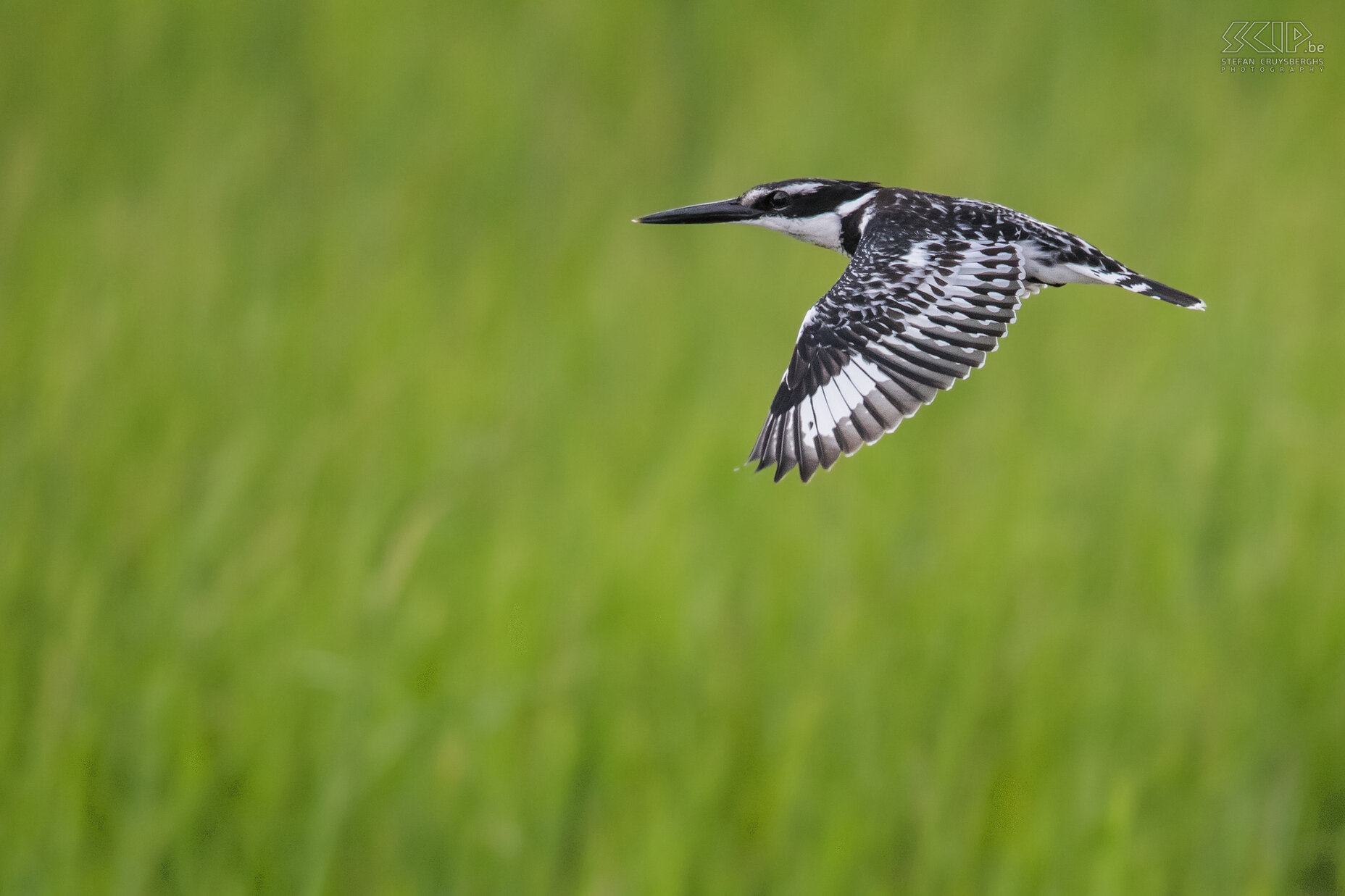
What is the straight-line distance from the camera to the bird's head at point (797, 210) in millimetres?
900

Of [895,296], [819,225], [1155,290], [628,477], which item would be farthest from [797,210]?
[628,477]

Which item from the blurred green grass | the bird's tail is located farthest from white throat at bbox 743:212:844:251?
the blurred green grass

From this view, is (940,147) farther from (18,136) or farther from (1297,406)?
(18,136)

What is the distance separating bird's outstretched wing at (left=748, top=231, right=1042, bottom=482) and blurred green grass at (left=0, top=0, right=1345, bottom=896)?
41.4 inches

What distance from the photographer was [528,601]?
2545 mm

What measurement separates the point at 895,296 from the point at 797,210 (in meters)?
0.17

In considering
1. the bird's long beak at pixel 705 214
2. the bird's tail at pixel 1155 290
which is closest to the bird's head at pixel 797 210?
the bird's long beak at pixel 705 214

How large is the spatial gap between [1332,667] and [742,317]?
142 cm

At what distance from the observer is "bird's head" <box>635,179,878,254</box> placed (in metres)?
0.90

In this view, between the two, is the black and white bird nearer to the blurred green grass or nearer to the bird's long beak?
the bird's long beak

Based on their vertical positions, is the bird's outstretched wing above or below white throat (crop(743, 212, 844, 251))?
below

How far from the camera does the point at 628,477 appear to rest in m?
2.99

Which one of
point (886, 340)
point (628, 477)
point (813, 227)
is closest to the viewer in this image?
point (886, 340)

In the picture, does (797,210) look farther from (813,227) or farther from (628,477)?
(628,477)
